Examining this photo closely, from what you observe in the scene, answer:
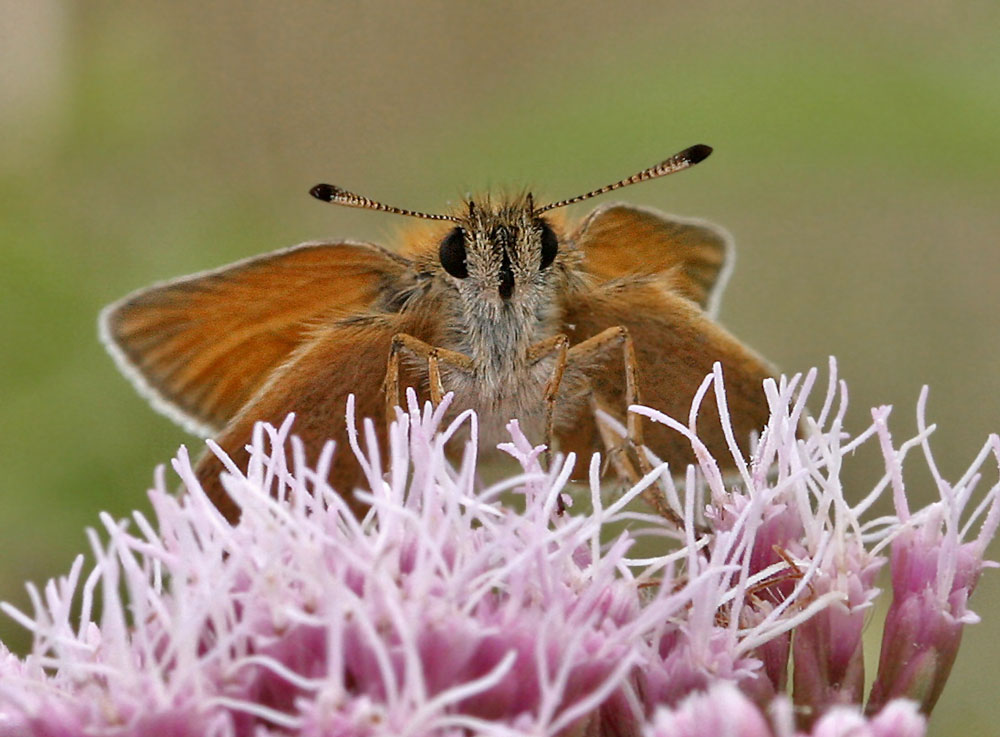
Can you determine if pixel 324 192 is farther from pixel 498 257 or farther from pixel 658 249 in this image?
pixel 658 249

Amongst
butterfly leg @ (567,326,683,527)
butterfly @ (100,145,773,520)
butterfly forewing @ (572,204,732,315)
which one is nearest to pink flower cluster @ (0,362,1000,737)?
butterfly leg @ (567,326,683,527)

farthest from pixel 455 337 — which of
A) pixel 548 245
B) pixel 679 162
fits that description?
pixel 679 162

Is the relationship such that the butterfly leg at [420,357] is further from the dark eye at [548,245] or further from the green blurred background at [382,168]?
the green blurred background at [382,168]

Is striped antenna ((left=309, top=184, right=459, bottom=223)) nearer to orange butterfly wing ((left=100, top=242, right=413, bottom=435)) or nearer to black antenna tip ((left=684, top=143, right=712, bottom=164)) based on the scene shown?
orange butterfly wing ((left=100, top=242, right=413, bottom=435))

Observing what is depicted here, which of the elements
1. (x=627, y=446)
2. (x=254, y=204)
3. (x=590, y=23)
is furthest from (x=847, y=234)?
(x=627, y=446)

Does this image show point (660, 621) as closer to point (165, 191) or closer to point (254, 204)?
point (254, 204)

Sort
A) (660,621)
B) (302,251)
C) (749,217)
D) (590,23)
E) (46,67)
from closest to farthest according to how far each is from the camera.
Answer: (660,621)
(302,251)
(46,67)
(749,217)
(590,23)
